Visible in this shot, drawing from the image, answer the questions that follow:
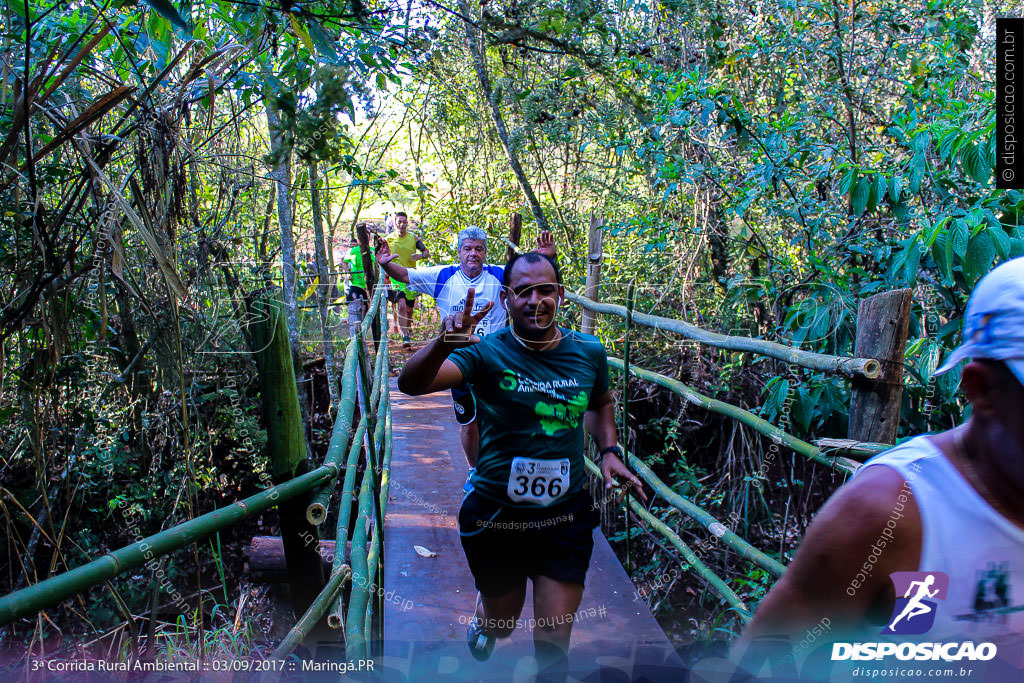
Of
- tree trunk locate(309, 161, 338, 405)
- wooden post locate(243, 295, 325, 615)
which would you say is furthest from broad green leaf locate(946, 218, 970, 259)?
tree trunk locate(309, 161, 338, 405)

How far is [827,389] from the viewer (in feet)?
9.73

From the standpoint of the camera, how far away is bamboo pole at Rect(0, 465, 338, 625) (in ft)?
2.76

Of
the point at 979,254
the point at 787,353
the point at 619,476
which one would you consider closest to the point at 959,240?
the point at 979,254

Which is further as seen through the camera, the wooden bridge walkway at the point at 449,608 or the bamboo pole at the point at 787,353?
the wooden bridge walkway at the point at 449,608

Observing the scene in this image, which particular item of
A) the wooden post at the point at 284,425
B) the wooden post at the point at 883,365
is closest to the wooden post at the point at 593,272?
the wooden post at the point at 883,365

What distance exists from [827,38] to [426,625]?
4.46 metres

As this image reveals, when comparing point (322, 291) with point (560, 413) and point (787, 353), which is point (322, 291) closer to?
point (560, 413)

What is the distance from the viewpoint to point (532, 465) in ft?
6.63

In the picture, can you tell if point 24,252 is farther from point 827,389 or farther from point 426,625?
point 827,389

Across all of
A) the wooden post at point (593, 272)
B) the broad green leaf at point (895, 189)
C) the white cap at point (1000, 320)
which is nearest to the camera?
the white cap at point (1000, 320)

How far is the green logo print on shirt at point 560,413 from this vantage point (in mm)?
2031

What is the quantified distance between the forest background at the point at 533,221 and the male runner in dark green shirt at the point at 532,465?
2.56 feet

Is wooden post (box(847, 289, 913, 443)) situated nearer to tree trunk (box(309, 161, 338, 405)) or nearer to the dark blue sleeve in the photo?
Answer: the dark blue sleeve

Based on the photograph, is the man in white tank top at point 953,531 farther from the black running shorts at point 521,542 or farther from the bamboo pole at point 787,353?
the black running shorts at point 521,542
